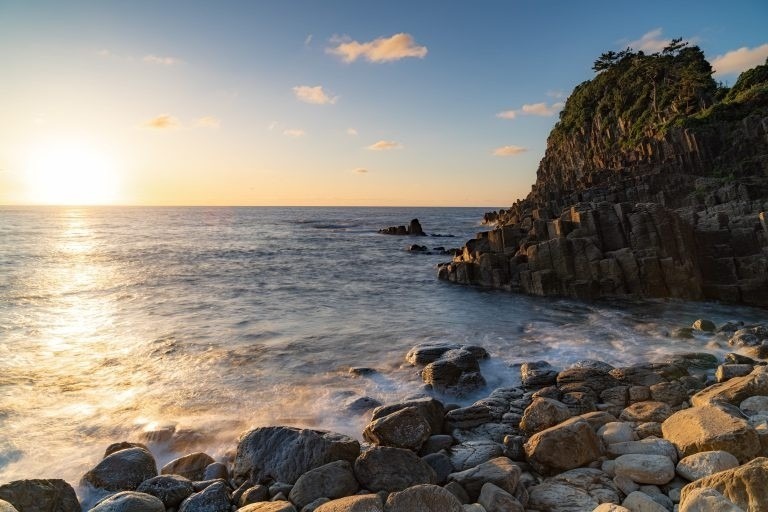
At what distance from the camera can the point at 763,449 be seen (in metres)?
6.93

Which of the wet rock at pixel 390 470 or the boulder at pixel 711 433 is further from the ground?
the boulder at pixel 711 433

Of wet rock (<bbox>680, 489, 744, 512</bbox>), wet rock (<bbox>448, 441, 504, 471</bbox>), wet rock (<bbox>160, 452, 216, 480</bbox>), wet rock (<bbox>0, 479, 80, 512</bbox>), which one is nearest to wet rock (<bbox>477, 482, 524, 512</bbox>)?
wet rock (<bbox>448, 441, 504, 471</bbox>)

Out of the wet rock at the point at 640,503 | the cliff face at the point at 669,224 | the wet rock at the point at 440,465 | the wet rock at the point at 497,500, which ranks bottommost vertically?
the wet rock at the point at 440,465

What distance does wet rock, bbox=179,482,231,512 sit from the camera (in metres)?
6.77

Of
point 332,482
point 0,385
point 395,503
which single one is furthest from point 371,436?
point 0,385

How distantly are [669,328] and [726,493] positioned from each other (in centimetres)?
1297

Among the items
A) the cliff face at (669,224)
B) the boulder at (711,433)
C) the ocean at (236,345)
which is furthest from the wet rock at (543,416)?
the cliff face at (669,224)

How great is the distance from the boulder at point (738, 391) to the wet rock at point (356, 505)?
691 centimetres

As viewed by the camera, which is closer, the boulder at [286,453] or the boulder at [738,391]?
the boulder at [286,453]

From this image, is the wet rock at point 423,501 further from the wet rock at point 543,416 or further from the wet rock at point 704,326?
the wet rock at point 704,326

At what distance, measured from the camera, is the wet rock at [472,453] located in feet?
25.5

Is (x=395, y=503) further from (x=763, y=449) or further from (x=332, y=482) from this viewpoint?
(x=763, y=449)

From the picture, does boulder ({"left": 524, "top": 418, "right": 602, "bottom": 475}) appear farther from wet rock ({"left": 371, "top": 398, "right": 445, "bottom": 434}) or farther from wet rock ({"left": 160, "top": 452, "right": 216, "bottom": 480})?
wet rock ({"left": 160, "top": 452, "right": 216, "bottom": 480})

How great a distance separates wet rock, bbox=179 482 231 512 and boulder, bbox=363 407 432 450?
278 cm
